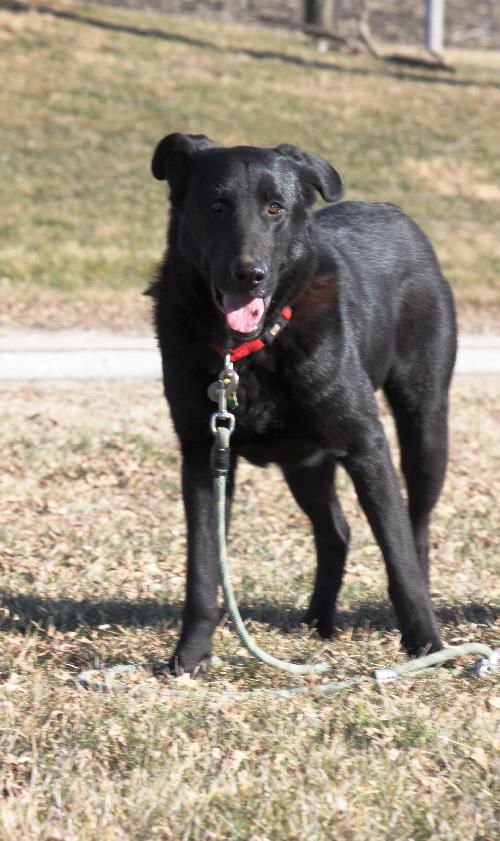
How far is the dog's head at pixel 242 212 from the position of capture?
12.8 ft

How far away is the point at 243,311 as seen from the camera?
12.9 feet

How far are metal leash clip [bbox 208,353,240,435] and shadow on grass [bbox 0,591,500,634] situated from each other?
1194 mm

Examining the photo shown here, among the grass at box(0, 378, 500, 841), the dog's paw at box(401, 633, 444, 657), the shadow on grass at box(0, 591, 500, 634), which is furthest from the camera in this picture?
the shadow on grass at box(0, 591, 500, 634)

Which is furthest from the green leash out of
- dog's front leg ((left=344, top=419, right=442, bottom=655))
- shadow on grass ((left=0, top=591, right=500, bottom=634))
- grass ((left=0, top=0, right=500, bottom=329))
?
grass ((left=0, top=0, right=500, bottom=329))

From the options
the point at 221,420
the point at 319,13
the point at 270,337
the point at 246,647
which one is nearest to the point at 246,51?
the point at 319,13

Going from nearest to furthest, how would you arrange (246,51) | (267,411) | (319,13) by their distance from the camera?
(267,411) < (246,51) < (319,13)

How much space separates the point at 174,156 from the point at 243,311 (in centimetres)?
72

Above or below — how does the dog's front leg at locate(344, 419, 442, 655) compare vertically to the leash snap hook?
below

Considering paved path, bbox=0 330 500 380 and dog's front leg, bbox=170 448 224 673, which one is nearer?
dog's front leg, bbox=170 448 224 673

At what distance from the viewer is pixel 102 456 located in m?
7.30

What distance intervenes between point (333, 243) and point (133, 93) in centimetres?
1809

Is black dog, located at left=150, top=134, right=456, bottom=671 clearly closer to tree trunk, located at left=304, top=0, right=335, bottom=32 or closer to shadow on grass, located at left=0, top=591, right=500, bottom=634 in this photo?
shadow on grass, located at left=0, top=591, right=500, bottom=634

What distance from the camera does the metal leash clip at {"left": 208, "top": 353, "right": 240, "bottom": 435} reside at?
4.03 metres

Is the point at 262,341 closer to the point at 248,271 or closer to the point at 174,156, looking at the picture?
the point at 248,271
